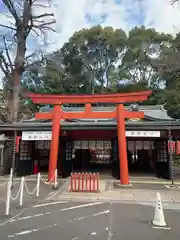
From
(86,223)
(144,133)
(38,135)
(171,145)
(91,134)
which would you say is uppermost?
(91,134)

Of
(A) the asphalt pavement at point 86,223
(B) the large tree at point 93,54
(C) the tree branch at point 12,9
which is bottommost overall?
(A) the asphalt pavement at point 86,223

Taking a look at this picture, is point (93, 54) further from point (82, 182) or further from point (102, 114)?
point (82, 182)

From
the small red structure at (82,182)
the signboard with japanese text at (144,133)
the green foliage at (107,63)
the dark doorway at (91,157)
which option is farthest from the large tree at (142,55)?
the small red structure at (82,182)

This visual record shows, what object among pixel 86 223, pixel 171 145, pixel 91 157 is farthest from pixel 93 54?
pixel 86 223

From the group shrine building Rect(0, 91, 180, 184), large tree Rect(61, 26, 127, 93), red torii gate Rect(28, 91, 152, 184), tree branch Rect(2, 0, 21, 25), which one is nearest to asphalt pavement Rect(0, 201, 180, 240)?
red torii gate Rect(28, 91, 152, 184)

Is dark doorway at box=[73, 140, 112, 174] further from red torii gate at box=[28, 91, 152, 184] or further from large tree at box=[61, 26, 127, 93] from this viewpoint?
large tree at box=[61, 26, 127, 93]

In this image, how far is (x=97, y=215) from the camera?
7328 mm

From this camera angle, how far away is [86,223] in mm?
6488

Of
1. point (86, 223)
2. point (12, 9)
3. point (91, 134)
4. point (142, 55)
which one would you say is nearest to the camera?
point (86, 223)

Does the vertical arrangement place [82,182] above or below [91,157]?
below

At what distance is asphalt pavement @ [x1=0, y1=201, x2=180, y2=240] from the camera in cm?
553

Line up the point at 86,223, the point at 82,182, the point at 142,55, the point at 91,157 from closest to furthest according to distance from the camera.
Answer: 1. the point at 86,223
2. the point at 82,182
3. the point at 91,157
4. the point at 142,55

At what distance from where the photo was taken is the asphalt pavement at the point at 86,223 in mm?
5525

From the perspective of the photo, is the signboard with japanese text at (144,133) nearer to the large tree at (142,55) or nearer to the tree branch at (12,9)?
the tree branch at (12,9)
